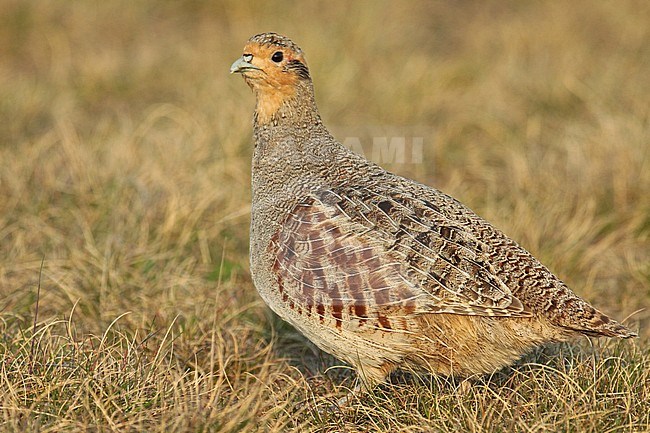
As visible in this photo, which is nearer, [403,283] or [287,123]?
[403,283]

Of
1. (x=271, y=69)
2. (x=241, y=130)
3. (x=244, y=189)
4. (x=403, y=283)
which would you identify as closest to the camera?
(x=403, y=283)

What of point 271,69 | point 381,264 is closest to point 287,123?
point 271,69

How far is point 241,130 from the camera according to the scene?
24.3 feet

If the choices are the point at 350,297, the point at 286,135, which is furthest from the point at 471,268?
the point at 286,135

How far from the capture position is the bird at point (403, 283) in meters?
3.56

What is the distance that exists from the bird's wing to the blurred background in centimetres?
121

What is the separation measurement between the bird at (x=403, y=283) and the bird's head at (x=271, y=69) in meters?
0.60

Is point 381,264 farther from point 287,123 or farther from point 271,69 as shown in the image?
point 271,69

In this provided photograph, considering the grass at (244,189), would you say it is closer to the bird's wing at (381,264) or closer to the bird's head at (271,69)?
the bird's wing at (381,264)

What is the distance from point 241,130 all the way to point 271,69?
3.06 m

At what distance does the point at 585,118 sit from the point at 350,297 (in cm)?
553

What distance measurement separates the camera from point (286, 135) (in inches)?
172

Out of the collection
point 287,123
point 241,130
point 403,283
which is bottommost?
point 241,130

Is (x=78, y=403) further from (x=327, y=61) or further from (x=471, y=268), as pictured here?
(x=327, y=61)
